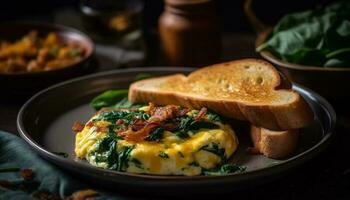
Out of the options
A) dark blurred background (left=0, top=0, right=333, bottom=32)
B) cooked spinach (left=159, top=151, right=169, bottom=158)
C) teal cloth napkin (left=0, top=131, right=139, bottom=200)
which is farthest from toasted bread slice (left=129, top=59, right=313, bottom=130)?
dark blurred background (left=0, top=0, right=333, bottom=32)

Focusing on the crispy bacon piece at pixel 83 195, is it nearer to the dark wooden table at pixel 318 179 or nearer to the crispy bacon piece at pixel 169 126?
the crispy bacon piece at pixel 169 126

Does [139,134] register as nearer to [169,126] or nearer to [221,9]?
[169,126]

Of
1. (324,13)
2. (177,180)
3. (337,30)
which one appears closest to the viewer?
(177,180)

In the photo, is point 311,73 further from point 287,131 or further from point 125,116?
point 125,116

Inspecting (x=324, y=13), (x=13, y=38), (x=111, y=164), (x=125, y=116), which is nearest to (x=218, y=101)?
(x=125, y=116)

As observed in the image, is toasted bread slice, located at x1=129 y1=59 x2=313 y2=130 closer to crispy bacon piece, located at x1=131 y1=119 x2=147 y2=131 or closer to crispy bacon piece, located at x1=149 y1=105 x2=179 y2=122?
crispy bacon piece, located at x1=149 y1=105 x2=179 y2=122
